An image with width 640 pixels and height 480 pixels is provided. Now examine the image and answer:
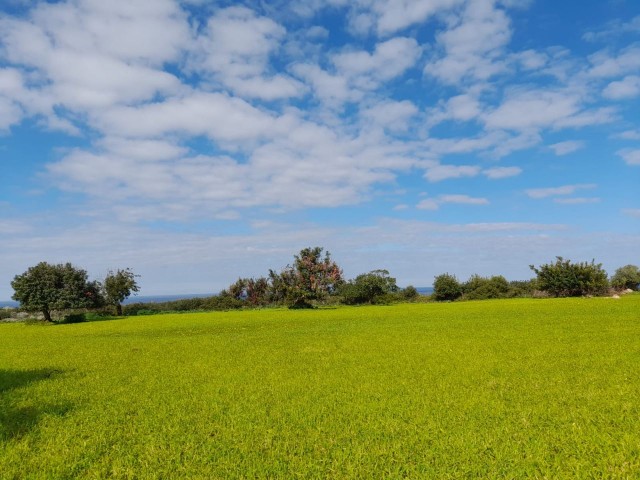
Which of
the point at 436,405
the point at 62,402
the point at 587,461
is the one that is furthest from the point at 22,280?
the point at 587,461

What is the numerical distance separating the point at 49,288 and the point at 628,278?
86.1m

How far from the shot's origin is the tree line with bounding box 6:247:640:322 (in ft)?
139

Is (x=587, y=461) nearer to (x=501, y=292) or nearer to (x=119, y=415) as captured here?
(x=119, y=415)

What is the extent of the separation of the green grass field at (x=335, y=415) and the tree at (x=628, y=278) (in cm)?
6953

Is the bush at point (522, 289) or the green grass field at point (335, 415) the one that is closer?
the green grass field at point (335, 415)

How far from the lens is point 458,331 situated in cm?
2081

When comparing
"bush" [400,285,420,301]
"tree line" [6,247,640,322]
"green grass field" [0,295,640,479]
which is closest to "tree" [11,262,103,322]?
"tree line" [6,247,640,322]

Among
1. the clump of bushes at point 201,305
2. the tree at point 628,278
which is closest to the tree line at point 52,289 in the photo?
the clump of bushes at point 201,305

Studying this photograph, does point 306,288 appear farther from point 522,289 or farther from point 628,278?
point 628,278

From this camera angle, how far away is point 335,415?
7578mm

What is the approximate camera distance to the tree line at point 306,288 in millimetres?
42219

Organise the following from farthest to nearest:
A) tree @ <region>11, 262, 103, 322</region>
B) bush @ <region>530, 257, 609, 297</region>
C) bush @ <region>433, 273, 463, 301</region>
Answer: bush @ <region>433, 273, 463, 301</region>, bush @ <region>530, 257, 609, 297</region>, tree @ <region>11, 262, 103, 322</region>

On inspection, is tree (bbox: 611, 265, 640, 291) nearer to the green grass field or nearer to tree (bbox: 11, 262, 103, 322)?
the green grass field

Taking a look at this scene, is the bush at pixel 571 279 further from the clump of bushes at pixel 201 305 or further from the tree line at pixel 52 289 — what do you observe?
the tree line at pixel 52 289
